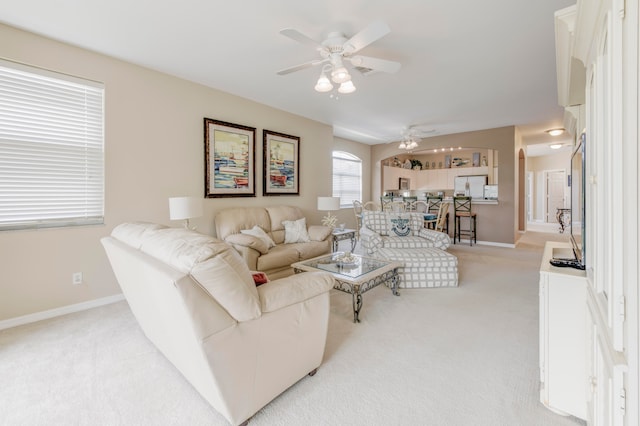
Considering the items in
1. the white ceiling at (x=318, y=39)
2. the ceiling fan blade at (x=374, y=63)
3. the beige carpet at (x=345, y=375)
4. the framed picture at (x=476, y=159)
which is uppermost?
the white ceiling at (x=318, y=39)

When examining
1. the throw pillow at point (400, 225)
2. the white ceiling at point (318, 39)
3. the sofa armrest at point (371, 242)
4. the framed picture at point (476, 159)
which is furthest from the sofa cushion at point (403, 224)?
the framed picture at point (476, 159)

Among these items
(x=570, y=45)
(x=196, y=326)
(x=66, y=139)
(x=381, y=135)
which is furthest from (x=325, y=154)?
(x=196, y=326)

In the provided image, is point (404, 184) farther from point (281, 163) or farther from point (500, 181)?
point (281, 163)

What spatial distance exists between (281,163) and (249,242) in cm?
202

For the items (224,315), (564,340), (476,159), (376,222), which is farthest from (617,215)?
(476,159)

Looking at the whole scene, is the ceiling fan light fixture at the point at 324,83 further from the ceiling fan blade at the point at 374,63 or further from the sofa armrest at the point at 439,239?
the sofa armrest at the point at 439,239

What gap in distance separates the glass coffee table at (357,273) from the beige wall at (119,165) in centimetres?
190

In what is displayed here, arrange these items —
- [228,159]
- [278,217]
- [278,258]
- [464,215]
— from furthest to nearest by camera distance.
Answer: [464,215] → [278,217] → [228,159] → [278,258]

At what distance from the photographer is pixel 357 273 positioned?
2.84 meters

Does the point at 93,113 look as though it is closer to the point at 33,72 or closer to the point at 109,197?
the point at 33,72

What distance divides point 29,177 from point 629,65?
13.4 ft

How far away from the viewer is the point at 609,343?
882 millimetres

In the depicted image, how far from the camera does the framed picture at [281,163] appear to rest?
4.82 meters

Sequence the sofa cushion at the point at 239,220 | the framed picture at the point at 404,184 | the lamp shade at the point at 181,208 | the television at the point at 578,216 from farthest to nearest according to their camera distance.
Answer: the framed picture at the point at 404,184
the sofa cushion at the point at 239,220
the lamp shade at the point at 181,208
the television at the point at 578,216
